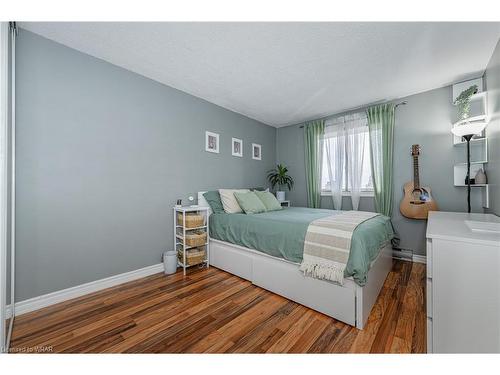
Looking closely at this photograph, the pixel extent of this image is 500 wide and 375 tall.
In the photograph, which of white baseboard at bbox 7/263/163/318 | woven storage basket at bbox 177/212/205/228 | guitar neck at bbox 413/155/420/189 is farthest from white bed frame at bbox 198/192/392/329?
guitar neck at bbox 413/155/420/189

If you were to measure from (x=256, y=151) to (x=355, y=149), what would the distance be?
68.0 inches

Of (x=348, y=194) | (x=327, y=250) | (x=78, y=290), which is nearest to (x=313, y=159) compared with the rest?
(x=348, y=194)

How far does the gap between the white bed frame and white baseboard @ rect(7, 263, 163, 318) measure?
909 millimetres

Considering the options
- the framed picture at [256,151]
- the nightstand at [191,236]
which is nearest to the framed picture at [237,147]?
the framed picture at [256,151]

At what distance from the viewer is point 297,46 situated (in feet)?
6.05

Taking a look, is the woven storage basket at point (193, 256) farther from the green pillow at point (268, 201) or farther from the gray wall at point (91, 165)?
the green pillow at point (268, 201)

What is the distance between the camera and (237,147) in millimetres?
3523

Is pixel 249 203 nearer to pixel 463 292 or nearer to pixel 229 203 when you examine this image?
pixel 229 203

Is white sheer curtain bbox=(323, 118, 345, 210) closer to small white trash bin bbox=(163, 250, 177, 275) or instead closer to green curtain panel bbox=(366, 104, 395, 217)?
green curtain panel bbox=(366, 104, 395, 217)

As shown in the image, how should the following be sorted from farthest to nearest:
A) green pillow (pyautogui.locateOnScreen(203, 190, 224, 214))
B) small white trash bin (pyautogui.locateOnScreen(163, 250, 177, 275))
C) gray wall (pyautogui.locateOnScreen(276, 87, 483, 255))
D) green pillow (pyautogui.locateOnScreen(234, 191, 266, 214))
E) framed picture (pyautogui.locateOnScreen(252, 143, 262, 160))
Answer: framed picture (pyautogui.locateOnScreen(252, 143, 262, 160)) < green pillow (pyautogui.locateOnScreen(203, 190, 224, 214)) < green pillow (pyautogui.locateOnScreen(234, 191, 266, 214)) < gray wall (pyautogui.locateOnScreen(276, 87, 483, 255)) < small white trash bin (pyautogui.locateOnScreen(163, 250, 177, 275))

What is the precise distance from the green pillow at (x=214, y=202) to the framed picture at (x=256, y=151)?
1.30 m

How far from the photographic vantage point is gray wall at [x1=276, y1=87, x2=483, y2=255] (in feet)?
8.45

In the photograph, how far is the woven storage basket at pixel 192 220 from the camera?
2494 mm
